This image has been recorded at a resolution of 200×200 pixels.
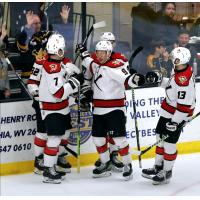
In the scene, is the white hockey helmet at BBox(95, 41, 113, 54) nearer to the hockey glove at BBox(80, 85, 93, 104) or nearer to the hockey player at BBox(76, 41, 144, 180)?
the hockey player at BBox(76, 41, 144, 180)

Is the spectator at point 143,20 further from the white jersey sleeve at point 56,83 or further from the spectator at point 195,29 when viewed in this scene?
the white jersey sleeve at point 56,83

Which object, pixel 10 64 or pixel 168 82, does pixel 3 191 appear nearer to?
pixel 10 64

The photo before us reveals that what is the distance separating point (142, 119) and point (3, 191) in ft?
4.37

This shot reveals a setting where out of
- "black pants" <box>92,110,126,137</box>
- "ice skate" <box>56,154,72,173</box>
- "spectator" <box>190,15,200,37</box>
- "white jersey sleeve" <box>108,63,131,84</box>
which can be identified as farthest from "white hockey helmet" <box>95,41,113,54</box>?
"spectator" <box>190,15,200,37</box>

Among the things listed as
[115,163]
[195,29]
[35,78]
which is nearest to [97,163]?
[115,163]

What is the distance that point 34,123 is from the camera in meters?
4.62

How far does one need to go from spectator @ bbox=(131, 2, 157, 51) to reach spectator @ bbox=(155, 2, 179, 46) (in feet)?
0.18

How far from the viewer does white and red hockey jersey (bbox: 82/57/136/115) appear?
13.9 feet

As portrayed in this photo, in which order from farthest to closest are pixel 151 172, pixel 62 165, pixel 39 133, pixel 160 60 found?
pixel 160 60 → pixel 62 165 → pixel 39 133 → pixel 151 172

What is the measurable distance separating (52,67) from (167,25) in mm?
1731

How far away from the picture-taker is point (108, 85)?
4.30 m

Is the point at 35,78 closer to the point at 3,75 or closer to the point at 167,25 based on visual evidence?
the point at 3,75

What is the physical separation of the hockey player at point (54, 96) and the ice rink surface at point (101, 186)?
0.12 metres

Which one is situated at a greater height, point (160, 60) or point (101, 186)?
point (160, 60)
